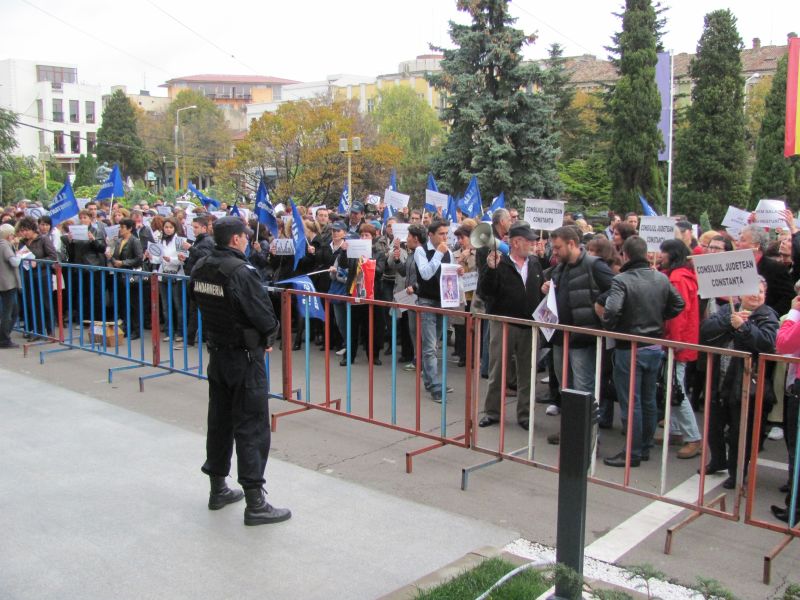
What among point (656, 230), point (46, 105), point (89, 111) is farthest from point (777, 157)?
point (89, 111)

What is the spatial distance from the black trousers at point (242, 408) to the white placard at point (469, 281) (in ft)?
12.1

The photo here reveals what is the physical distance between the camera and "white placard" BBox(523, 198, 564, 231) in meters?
9.02

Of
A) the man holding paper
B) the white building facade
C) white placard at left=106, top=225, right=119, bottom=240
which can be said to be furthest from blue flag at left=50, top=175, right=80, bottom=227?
the white building facade

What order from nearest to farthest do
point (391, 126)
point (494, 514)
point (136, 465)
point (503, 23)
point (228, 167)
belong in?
1. point (494, 514)
2. point (136, 465)
3. point (503, 23)
4. point (228, 167)
5. point (391, 126)

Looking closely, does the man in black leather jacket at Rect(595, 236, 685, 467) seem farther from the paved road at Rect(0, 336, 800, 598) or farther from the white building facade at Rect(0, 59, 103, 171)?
the white building facade at Rect(0, 59, 103, 171)

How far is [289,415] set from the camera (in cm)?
760

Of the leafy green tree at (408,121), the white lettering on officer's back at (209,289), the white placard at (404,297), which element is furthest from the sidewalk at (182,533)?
the leafy green tree at (408,121)

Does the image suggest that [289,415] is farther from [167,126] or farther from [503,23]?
[167,126]

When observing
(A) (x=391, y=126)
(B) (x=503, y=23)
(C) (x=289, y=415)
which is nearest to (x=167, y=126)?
(A) (x=391, y=126)

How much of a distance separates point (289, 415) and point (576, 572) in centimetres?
471

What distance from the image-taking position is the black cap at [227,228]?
4996 millimetres

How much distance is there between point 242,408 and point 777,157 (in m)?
31.2

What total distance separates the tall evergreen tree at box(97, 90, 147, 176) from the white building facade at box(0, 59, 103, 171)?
16496 mm

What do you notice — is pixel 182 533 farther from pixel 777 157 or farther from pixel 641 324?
pixel 777 157
